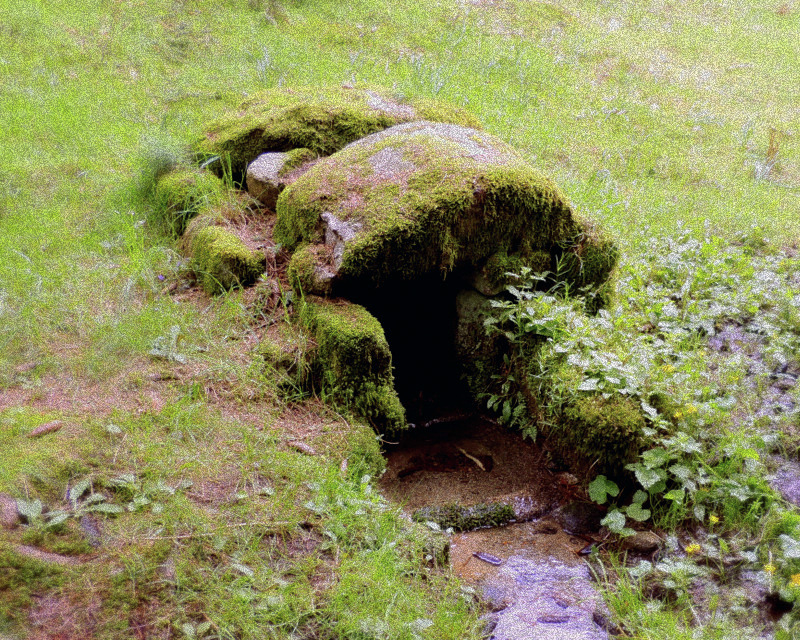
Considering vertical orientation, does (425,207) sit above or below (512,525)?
above

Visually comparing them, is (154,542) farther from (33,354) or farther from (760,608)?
(760,608)

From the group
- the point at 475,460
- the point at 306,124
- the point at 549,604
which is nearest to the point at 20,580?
the point at 549,604

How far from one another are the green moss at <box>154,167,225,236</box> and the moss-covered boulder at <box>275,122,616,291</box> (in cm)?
78

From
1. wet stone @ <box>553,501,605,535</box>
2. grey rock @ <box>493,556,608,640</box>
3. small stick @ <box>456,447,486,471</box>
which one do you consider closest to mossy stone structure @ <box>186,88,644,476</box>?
wet stone @ <box>553,501,605,535</box>

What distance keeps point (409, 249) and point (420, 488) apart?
57.8 inches

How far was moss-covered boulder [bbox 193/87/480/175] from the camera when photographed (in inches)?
196

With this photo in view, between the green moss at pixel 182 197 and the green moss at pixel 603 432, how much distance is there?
10.3ft

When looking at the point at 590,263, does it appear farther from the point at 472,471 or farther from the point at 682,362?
the point at 472,471

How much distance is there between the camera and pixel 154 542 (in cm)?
239

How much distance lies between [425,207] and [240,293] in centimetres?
141

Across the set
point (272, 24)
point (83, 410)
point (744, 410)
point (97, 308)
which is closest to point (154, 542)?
point (83, 410)

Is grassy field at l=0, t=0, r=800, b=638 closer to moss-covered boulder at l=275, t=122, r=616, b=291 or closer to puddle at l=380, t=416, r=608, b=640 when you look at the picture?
puddle at l=380, t=416, r=608, b=640

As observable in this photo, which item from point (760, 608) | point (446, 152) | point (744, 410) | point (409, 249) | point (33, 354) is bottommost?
point (760, 608)

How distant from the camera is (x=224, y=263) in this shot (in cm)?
407
